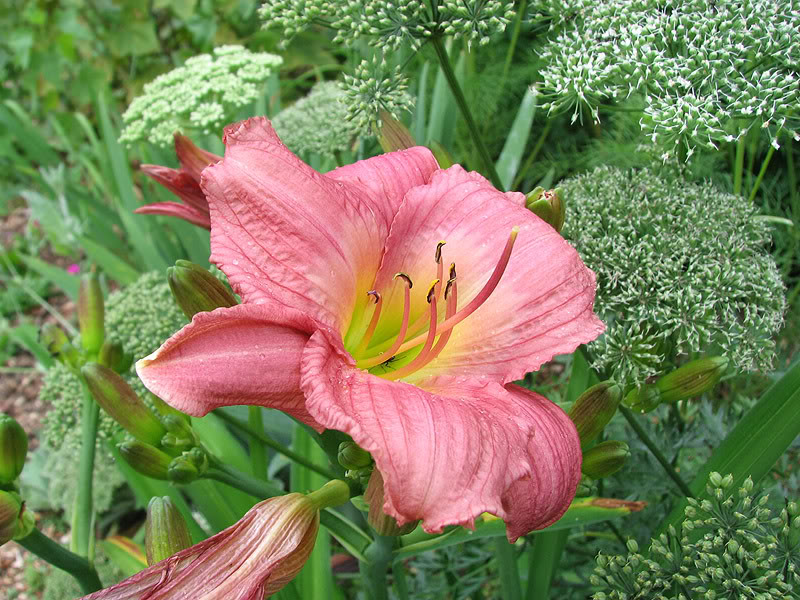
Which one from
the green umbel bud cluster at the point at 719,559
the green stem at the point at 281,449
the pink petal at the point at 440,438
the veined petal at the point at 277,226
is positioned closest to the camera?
the pink petal at the point at 440,438

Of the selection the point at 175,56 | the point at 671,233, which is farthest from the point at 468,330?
the point at 175,56

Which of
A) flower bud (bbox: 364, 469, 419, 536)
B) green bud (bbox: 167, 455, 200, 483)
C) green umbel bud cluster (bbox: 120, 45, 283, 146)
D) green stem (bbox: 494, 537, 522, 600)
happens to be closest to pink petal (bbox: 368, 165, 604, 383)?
flower bud (bbox: 364, 469, 419, 536)

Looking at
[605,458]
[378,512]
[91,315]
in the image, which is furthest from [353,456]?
[91,315]

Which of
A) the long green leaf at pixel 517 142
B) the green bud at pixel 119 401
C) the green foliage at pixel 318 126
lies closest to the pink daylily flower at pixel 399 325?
the green bud at pixel 119 401

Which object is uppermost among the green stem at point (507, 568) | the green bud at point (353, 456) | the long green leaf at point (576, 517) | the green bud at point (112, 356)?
the green bud at point (353, 456)

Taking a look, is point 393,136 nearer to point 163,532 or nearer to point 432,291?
point 432,291

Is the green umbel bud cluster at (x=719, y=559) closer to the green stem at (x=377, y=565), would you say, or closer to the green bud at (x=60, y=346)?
the green stem at (x=377, y=565)
